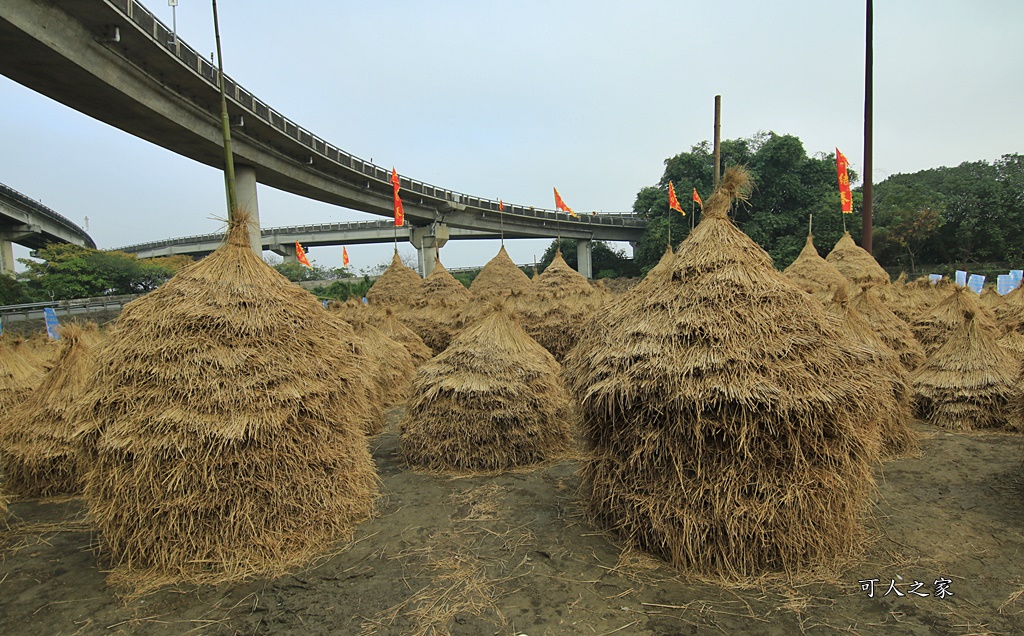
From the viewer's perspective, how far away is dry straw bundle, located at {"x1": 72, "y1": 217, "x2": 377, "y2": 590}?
4219 mm

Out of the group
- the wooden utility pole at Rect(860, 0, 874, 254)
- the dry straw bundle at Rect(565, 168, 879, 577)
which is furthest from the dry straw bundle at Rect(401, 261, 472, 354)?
the wooden utility pole at Rect(860, 0, 874, 254)

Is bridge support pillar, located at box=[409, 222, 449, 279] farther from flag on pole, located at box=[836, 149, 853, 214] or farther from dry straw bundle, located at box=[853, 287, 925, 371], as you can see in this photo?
dry straw bundle, located at box=[853, 287, 925, 371]

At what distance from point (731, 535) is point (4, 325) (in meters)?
23.9

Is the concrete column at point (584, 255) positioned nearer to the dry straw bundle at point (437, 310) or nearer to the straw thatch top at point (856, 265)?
the dry straw bundle at point (437, 310)

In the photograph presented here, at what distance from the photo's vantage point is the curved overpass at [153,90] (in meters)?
11.4

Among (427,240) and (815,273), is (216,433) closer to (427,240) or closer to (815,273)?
(815,273)

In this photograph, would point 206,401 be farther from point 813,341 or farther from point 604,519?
point 813,341

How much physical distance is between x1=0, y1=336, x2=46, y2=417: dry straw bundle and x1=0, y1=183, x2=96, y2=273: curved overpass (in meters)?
29.3

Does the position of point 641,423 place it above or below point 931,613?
above

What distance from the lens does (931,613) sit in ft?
11.2

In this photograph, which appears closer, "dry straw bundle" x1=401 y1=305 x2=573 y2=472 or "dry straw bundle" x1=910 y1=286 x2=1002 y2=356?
"dry straw bundle" x1=401 y1=305 x2=573 y2=472

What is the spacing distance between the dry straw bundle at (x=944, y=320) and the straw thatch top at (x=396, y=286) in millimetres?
13921

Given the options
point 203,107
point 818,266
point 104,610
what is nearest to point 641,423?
point 104,610

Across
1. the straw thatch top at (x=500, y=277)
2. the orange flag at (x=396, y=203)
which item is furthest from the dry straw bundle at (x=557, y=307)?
the orange flag at (x=396, y=203)
